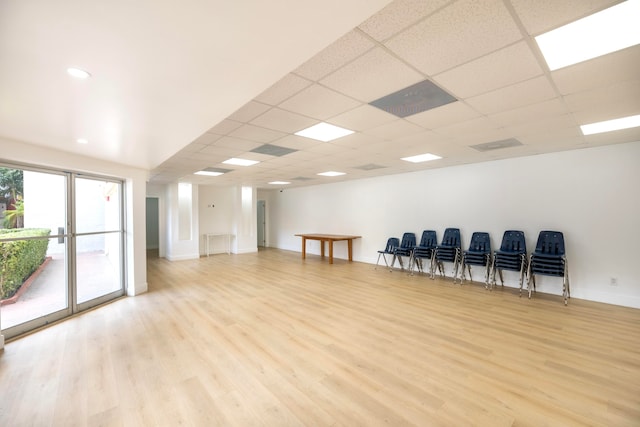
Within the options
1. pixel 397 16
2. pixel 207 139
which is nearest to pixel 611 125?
pixel 397 16

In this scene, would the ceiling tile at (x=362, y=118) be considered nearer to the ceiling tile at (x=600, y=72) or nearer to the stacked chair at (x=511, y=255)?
the ceiling tile at (x=600, y=72)

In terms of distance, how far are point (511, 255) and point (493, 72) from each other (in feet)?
13.1

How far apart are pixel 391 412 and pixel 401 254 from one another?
5039mm

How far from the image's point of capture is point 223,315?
394 cm

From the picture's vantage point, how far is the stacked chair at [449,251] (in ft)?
19.1

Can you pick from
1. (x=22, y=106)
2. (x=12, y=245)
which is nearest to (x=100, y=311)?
(x=12, y=245)

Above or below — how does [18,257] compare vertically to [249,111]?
below

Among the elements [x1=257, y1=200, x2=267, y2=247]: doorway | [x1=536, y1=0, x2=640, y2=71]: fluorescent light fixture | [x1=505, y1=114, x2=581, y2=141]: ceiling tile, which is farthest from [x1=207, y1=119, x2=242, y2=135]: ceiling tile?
[x1=257, y1=200, x2=267, y2=247]: doorway

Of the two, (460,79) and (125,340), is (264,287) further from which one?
(460,79)

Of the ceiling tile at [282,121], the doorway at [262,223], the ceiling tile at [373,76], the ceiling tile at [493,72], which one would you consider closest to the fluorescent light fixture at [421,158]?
the ceiling tile at [493,72]

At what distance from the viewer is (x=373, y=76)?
2211 mm

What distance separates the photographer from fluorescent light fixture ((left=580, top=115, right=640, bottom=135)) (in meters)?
3.25

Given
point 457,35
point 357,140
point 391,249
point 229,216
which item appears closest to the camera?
point 457,35

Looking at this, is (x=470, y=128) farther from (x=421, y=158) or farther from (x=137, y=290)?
(x=137, y=290)
